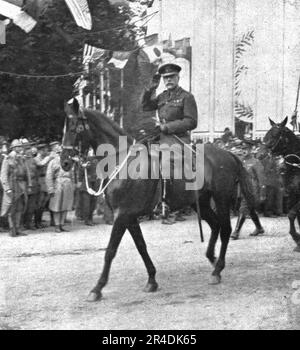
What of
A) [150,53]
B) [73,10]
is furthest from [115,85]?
[73,10]

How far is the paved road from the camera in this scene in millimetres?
5375

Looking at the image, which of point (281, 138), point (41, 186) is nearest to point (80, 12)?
point (41, 186)

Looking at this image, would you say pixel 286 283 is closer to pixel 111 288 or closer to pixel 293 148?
pixel 111 288

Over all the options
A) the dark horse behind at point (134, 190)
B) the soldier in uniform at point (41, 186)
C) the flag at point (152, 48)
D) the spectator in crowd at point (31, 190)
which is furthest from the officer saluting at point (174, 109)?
the flag at point (152, 48)

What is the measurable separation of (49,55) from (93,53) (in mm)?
1341

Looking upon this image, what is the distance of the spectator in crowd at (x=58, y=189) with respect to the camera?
38.8 ft

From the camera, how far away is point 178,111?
6.93 meters

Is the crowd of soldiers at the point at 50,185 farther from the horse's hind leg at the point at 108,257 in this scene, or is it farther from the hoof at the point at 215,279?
the horse's hind leg at the point at 108,257

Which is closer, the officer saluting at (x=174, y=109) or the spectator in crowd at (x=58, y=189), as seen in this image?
the officer saluting at (x=174, y=109)

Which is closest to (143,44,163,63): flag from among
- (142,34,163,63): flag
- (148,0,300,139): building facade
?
(142,34,163,63): flag

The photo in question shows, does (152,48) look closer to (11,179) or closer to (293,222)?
(11,179)

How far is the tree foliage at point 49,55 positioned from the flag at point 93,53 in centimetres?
53
